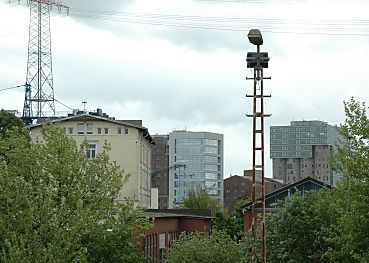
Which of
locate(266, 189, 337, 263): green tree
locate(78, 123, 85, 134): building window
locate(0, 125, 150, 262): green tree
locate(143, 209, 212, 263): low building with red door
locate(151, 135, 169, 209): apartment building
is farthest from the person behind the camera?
locate(151, 135, 169, 209): apartment building

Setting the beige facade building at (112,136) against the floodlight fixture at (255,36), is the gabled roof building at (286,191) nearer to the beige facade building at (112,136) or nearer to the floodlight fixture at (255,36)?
the beige facade building at (112,136)

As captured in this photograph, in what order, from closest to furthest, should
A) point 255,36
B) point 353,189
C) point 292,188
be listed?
point 255,36 < point 353,189 < point 292,188

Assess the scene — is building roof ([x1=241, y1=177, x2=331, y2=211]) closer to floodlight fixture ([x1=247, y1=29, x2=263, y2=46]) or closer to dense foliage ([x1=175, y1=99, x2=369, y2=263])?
dense foliage ([x1=175, y1=99, x2=369, y2=263])

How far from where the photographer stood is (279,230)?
38.0 m

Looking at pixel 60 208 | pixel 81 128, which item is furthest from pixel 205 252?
pixel 81 128

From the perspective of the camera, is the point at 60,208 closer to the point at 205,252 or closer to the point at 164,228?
the point at 205,252

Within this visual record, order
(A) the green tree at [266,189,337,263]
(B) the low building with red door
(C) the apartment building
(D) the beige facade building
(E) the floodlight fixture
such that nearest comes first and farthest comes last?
(E) the floodlight fixture, (A) the green tree at [266,189,337,263], (B) the low building with red door, (D) the beige facade building, (C) the apartment building

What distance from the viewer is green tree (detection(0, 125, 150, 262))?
30031mm

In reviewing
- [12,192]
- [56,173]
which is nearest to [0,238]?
[12,192]

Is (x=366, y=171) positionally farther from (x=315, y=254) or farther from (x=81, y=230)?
(x=81, y=230)

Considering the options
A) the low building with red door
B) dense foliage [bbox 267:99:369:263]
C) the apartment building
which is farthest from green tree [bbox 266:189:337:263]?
the apartment building

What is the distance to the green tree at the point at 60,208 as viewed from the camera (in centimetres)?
3003

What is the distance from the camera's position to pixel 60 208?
108 ft

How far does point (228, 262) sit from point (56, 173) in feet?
45.9
